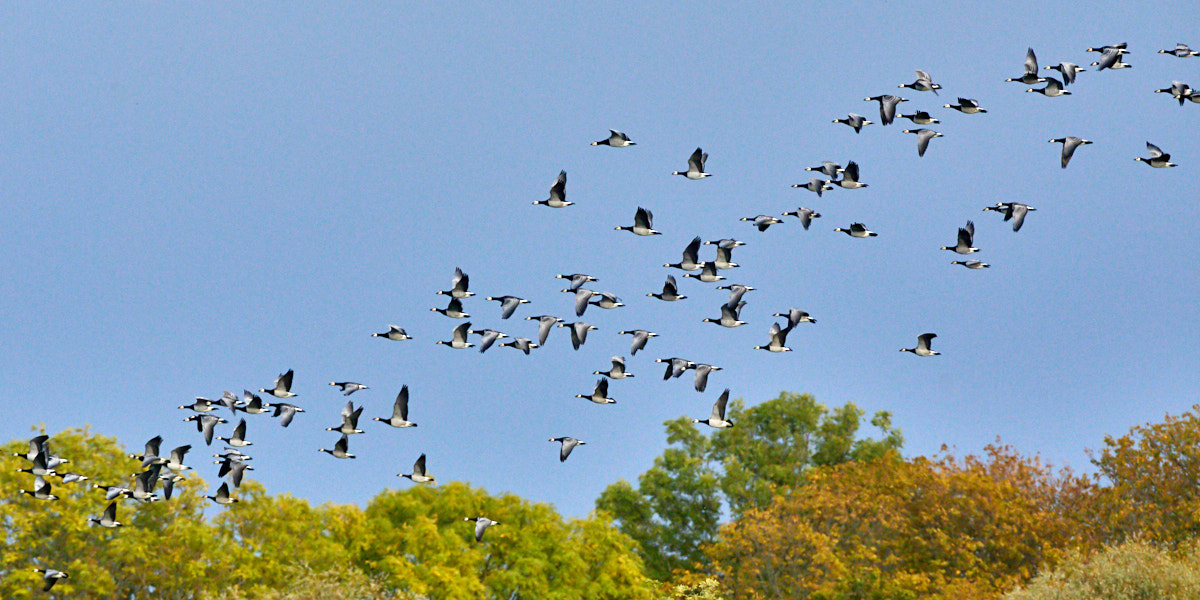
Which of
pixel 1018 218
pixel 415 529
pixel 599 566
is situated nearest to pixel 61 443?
pixel 415 529

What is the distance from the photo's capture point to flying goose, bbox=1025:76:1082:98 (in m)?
36.2

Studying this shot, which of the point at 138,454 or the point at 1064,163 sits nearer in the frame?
the point at 1064,163

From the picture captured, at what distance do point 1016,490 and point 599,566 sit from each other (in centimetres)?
1827

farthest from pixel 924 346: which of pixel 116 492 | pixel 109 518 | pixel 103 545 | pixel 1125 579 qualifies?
pixel 103 545

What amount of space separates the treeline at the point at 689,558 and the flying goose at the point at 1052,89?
577 inches

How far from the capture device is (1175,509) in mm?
49844

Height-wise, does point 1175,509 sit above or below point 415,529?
below

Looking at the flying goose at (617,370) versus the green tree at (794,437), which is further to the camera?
the green tree at (794,437)

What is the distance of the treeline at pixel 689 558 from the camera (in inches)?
1746

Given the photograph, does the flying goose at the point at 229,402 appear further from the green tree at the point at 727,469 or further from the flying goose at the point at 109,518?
the green tree at the point at 727,469

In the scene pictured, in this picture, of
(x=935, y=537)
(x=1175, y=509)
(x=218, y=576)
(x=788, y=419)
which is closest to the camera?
(x=218, y=576)

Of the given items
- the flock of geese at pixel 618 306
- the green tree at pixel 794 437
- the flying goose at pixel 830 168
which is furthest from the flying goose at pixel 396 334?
the green tree at pixel 794 437

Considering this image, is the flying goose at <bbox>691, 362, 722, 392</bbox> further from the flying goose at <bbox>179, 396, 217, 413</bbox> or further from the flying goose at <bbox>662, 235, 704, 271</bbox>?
the flying goose at <bbox>179, 396, 217, 413</bbox>

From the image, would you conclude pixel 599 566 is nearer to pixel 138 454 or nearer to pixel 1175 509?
pixel 138 454
